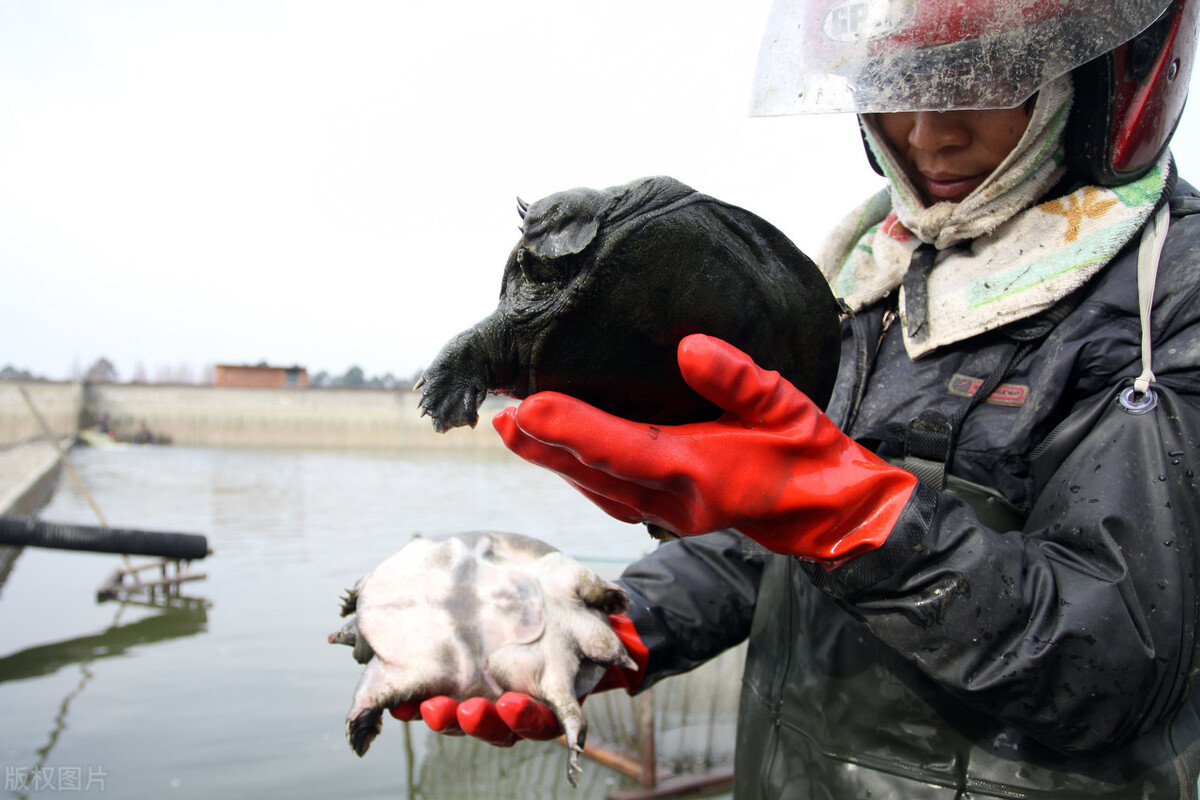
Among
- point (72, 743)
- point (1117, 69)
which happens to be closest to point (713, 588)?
point (1117, 69)

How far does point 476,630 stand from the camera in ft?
5.27

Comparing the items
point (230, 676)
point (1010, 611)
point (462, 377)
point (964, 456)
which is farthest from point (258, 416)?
point (1010, 611)

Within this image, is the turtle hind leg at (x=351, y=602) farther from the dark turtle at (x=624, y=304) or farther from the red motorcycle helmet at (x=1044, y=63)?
the red motorcycle helmet at (x=1044, y=63)

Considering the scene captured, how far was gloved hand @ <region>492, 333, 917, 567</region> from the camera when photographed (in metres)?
1.21

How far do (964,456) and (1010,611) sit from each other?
398mm

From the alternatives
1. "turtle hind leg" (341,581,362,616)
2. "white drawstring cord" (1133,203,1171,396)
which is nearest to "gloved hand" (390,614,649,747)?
"turtle hind leg" (341,581,362,616)

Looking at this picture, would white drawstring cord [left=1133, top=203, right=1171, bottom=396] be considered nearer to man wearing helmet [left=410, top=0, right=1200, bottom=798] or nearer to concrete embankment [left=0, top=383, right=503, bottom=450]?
man wearing helmet [left=410, top=0, right=1200, bottom=798]

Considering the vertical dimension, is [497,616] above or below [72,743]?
above

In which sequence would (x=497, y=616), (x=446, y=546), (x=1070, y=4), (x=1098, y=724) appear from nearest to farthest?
(x=1098, y=724)
(x=1070, y=4)
(x=497, y=616)
(x=446, y=546)

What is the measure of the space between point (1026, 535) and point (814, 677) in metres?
0.56

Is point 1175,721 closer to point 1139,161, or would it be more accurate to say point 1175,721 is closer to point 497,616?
point 1139,161

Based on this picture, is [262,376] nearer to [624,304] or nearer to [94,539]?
[94,539]

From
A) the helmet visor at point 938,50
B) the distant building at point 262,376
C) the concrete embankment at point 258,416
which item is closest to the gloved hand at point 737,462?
the helmet visor at point 938,50

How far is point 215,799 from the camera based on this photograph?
19.0ft
